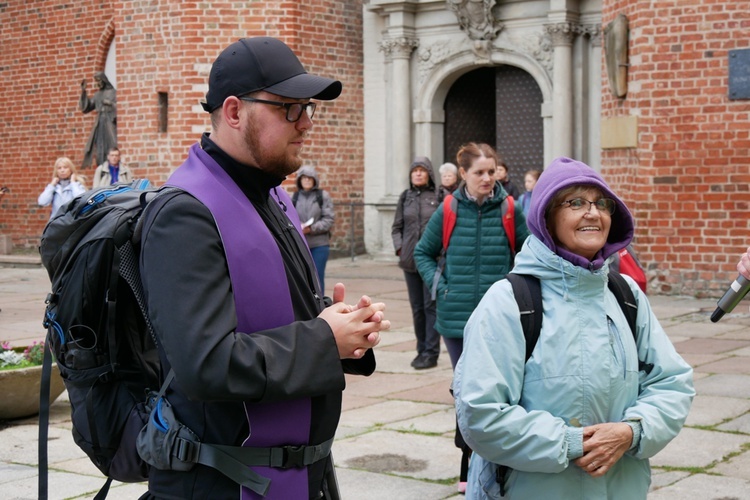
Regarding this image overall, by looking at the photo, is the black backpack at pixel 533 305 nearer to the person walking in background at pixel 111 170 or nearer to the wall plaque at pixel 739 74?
the wall plaque at pixel 739 74

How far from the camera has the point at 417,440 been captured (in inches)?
258

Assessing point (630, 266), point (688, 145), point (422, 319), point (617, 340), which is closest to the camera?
point (617, 340)

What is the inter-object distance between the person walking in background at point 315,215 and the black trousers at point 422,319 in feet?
7.99

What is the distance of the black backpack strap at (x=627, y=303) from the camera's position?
10.5ft

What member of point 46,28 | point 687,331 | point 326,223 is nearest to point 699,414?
point 687,331

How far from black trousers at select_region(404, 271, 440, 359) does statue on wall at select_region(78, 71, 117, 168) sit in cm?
1175

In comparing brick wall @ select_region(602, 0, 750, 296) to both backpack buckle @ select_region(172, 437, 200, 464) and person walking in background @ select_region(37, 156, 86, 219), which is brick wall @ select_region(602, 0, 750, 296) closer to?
person walking in background @ select_region(37, 156, 86, 219)

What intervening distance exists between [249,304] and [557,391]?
3.25 ft

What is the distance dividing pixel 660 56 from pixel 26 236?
13.7m

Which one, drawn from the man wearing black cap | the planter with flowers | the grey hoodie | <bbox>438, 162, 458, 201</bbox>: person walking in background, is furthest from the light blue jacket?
the grey hoodie

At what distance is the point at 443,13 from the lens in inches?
686

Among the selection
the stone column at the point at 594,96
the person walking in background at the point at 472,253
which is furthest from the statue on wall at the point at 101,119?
the person walking in background at the point at 472,253

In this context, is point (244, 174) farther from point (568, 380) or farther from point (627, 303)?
point (627, 303)

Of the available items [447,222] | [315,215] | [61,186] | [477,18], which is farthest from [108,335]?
[477,18]
